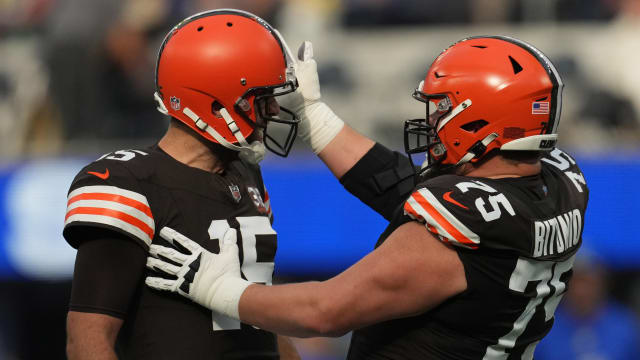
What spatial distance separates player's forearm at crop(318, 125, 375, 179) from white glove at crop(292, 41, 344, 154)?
0.08ft

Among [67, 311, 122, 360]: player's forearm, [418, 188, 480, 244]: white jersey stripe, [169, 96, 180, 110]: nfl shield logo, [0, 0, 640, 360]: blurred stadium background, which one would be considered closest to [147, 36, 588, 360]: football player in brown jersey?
[418, 188, 480, 244]: white jersey stripe

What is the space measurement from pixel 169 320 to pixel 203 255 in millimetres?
223

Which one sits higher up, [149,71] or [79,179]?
[79,179]

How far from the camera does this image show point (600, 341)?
5.82 metres

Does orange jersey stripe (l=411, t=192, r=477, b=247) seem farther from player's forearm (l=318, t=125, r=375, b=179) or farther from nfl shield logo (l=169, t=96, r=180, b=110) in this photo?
player's forearm (l=318, t=125, r=375, b=179)

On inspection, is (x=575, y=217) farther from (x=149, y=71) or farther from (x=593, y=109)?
(x=149, y=71)

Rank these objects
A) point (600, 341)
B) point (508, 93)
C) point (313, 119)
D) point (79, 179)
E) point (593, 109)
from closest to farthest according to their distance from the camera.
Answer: point (79, 179) < point (508, 93) < point (313, 119) < point (600, 341) < point (593, 109)

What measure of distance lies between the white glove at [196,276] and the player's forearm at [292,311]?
0.04 meters

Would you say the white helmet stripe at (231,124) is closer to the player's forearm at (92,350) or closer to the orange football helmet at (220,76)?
the orange football helmet at (220,76)

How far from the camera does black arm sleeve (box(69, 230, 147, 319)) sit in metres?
2.69

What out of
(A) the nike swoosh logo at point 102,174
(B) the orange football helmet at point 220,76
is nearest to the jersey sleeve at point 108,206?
(A) the nike swoosh logo at point 102,174

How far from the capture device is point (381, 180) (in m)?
3.71

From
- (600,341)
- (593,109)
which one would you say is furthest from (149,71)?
(600,341)

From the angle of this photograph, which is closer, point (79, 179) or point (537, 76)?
point (79, 179)
